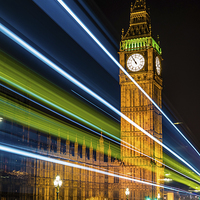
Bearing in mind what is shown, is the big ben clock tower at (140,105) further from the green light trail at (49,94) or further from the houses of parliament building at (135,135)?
the green light trail at (49,94)

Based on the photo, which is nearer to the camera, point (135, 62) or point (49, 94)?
point (49, 94)

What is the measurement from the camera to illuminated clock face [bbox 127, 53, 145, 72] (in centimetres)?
5912

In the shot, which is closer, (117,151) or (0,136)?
(0,136)

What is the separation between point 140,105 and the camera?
195 ft

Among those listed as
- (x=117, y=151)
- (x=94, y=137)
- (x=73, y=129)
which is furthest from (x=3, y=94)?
(x=117, y=151)

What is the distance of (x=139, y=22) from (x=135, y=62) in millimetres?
6876

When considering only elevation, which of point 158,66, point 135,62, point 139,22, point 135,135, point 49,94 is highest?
point 139,22

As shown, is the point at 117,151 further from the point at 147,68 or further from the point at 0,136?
the point at 0,136

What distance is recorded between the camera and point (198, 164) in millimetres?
81375

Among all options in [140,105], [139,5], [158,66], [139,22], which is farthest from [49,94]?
[139,5]

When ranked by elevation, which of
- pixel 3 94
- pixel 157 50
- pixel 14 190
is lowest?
pixel 14 190

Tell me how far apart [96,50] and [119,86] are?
6.88m

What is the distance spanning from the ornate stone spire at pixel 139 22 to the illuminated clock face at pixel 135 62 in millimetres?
3217

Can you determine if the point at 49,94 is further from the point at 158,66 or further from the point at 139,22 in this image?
the point at 139,22
